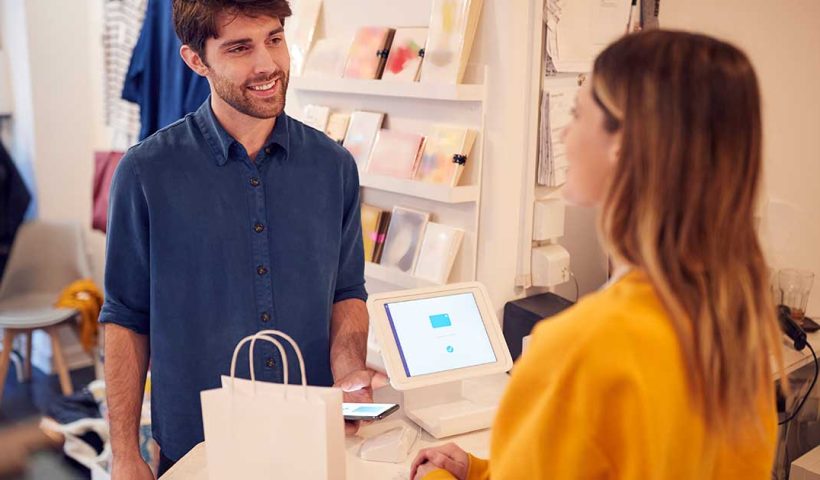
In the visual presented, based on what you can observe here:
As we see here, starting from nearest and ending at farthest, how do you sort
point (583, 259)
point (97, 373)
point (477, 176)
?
point (477, 176) → point (583, 259) → point (97, 373)

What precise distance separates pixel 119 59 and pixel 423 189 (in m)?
2.77

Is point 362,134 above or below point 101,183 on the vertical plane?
above

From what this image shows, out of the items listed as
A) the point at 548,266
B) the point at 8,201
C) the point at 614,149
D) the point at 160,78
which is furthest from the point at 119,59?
the point at 614,149

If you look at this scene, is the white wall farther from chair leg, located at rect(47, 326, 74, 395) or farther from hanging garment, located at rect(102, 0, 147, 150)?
chair leg, located at rect(47, 326, 74, 395)

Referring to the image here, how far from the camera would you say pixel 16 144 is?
182 inches

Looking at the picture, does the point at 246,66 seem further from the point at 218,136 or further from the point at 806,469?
the point at 806,469

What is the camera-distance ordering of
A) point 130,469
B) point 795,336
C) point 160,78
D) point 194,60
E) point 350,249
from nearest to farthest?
1. point 130,469
2. point 194,60
3. point 350,249
4. point 795,336
5. point 160,78

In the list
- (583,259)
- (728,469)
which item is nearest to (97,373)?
(583,259)

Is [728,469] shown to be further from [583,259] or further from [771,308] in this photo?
[583,259]

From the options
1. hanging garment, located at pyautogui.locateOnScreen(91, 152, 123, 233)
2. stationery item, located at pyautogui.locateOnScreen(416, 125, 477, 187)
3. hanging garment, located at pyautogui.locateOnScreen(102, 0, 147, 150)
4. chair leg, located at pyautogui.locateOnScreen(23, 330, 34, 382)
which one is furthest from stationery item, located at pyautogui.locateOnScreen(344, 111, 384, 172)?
chair leg, located at pyautogui.locateOnScreen(23, 330, 34, 382)

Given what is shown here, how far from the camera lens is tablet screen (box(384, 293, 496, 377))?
5.69 feet

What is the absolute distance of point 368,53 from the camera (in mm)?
2719

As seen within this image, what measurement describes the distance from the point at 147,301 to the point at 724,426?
122 centimetres

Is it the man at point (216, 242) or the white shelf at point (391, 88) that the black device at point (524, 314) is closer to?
the white shelf at point (391, 88)
